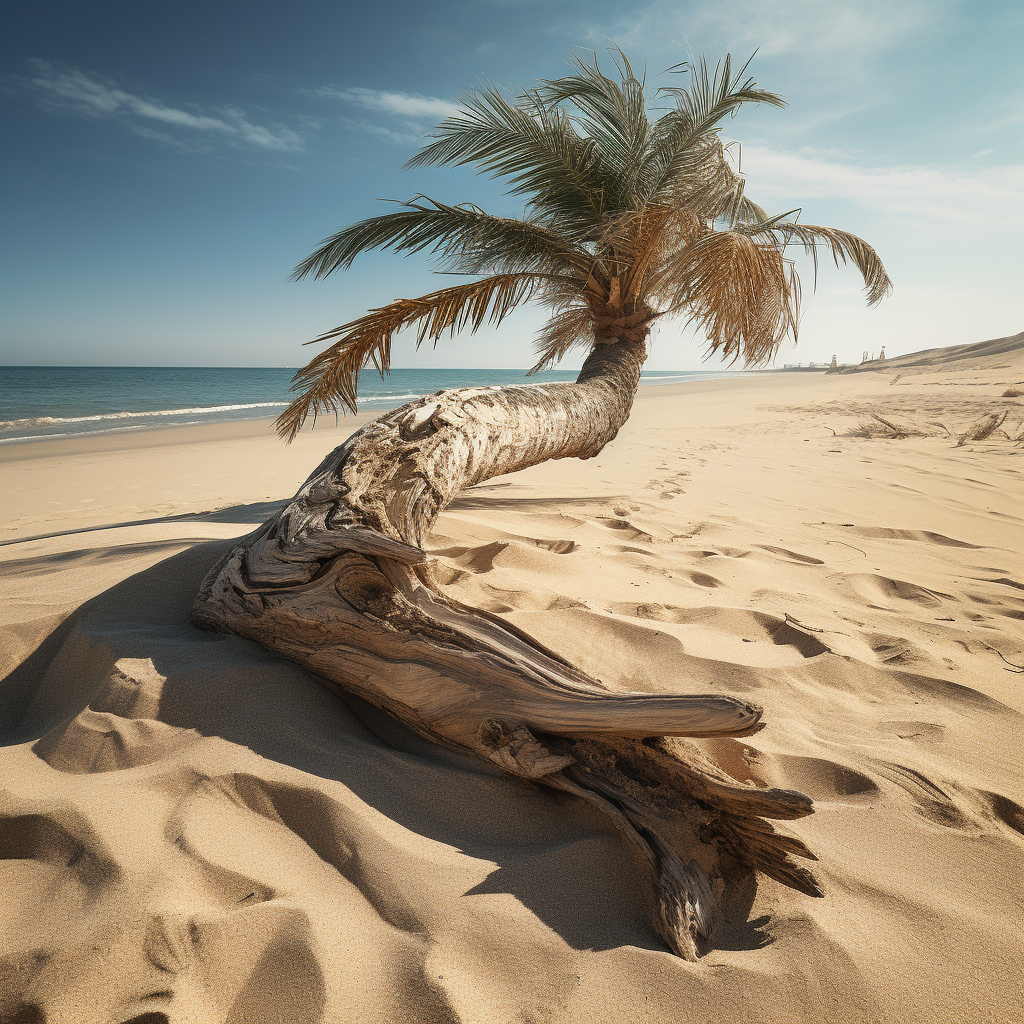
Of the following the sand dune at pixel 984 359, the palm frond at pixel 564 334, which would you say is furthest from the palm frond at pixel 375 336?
the sand dune at pixel 984 359

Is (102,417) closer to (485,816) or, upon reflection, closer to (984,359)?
(485,816)

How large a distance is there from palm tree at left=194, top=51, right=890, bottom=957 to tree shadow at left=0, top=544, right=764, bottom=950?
7 centimetres

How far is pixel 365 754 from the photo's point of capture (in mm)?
1574

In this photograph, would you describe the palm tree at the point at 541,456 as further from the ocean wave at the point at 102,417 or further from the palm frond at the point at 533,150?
the ocean wave at the point at 102,417

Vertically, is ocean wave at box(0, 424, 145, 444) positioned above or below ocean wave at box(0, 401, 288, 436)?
below

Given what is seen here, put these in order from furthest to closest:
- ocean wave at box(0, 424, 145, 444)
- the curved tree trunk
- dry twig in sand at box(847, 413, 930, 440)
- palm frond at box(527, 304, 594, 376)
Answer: ocean wave at box(0, 424, 145, 444) < dry twig in sand at box(847, 413, 930, 440) < palm frond at box(527, 304, 594, 376) < the curved tree trunk

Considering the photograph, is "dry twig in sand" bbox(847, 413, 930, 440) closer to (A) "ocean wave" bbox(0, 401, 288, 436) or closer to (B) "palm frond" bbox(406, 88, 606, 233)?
(B) "palm frond" bbox(406, 88, 606, 233)

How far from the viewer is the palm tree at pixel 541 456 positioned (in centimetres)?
141

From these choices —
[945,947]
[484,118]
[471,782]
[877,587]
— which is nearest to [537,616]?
[471,782]

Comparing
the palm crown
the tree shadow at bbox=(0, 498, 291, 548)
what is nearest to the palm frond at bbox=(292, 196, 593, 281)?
the palm crown

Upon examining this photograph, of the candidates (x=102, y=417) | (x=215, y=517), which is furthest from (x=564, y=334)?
(x=102, y=417)

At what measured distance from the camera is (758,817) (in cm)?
133

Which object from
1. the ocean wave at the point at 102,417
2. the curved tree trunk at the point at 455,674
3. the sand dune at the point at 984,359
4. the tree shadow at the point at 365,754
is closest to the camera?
the tree shadow at the point at 365,754

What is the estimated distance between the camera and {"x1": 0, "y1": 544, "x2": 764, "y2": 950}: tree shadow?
1.22 m
